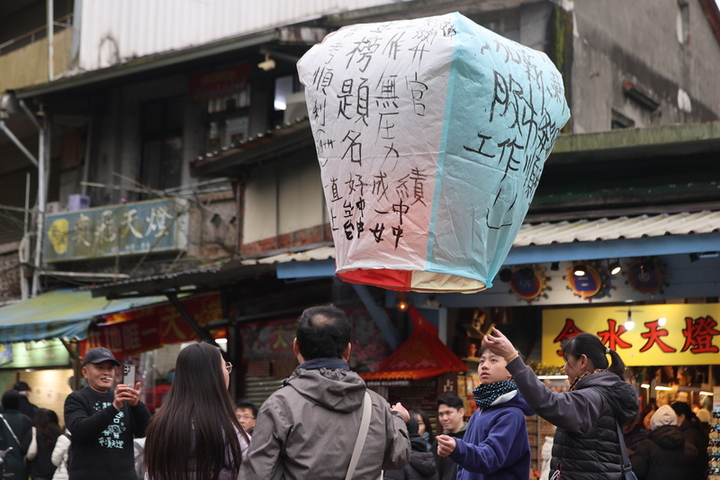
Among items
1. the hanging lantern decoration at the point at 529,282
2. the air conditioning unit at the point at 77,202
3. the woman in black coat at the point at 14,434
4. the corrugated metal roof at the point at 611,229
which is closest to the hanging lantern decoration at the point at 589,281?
the hanging lantern decoration at the point at 529,282

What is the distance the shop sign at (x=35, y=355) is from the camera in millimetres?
18578

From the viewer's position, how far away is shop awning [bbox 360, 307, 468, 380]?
11688 mm

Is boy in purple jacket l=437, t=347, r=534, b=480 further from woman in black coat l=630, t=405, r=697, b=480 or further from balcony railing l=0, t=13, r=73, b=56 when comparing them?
balcony railing l=0, t=13, r=73, b=56

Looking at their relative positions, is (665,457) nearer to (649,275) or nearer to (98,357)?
(649,275)

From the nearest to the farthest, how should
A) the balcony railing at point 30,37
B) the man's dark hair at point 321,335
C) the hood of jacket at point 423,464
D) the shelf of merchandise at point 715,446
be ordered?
the man's dark hair at point 321,335 < the hood of jacket at point 423,464 < the shelf of merchandise at point 715,446 < the balcony railing at point 30,37

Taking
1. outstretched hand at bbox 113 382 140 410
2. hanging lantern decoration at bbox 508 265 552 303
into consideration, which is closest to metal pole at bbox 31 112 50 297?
hanging lantern decoration at bbox 508 265 552 303

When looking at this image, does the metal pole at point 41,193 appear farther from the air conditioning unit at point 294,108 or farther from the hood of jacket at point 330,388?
the hood of jacket at point 330,388

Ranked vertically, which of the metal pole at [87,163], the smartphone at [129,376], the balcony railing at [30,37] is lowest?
the smartphone at [129,376]

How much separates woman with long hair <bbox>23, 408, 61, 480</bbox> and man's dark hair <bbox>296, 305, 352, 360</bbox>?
7.82 metres

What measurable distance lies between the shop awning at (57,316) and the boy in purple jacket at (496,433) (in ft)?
34.3

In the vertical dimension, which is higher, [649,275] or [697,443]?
[649,275]

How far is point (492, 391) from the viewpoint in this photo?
5.63 m

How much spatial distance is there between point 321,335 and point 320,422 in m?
0.42

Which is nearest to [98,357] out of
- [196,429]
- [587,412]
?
[196,429]
